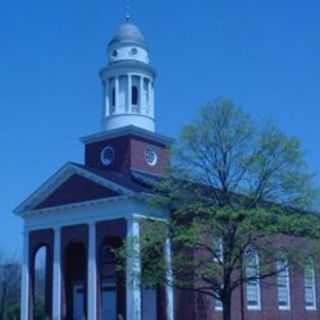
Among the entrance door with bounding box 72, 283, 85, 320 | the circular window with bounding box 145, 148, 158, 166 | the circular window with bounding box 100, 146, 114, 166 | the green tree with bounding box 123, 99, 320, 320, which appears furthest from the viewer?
the circular window with bounding box 145, 148, 158, 166

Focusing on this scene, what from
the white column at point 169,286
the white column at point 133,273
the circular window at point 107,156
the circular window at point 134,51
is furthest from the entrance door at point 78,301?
the circular window at point 134,51

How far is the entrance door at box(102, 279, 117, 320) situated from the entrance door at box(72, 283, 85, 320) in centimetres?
143

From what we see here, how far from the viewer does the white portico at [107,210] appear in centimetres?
3938

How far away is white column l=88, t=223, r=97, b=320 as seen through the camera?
39438 millimetres

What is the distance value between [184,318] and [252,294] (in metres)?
6.59

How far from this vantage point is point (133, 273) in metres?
36.3

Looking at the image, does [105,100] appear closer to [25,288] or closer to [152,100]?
[152,100]

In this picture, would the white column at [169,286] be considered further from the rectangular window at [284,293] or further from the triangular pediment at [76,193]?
the rectangular window at [284,293]

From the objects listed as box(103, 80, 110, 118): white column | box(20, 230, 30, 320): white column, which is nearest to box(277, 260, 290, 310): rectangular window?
box(103, 80, 110, 118): white column

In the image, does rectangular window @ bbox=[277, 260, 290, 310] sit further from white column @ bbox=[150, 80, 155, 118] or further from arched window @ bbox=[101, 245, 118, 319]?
white column @ bbox=[150, 80, 155, 118]

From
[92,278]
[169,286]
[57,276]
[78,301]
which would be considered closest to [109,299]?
[78,301]

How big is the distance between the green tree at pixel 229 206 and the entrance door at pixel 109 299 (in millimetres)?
5740

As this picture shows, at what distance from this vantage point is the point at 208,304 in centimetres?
4075

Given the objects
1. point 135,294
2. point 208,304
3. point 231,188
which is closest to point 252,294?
point 208,304
